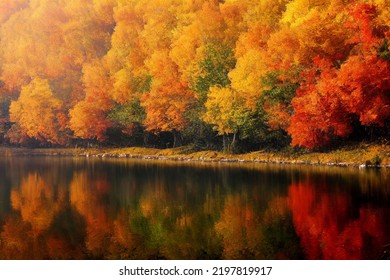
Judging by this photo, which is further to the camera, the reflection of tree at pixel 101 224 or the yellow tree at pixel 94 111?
the yellow tree at pixel 94 111

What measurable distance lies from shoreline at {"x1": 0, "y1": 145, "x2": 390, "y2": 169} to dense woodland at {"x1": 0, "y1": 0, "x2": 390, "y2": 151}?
1007 millimetres

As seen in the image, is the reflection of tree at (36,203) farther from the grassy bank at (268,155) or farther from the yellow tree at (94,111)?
the yellow tree at (94,111)

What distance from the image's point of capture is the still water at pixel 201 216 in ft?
44.8

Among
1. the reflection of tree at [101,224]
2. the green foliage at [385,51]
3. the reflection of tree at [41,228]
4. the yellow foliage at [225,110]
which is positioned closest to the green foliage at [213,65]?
the yellow foliage at [225,110]

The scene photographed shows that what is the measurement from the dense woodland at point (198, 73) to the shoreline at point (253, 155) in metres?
1.01

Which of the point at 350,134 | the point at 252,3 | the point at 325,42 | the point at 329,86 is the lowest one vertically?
the point at 350,134

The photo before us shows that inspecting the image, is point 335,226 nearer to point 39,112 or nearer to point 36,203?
point 36,203

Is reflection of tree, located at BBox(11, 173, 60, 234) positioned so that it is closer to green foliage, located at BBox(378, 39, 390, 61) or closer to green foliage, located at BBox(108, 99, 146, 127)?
green foliage, located at BBox(378, 39, 390, 61)

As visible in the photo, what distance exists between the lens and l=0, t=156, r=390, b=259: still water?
13641 mm

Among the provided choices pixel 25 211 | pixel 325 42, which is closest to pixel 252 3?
pixel 325 42

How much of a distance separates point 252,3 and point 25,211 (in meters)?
28.4

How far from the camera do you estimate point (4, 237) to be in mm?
15578

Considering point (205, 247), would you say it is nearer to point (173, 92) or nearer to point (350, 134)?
point (350, 134)

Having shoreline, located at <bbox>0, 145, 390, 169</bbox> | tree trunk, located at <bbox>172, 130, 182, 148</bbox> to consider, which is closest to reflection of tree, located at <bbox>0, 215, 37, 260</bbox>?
shoreline, located at <bbox>0, 145, 390, 169</bbox>
